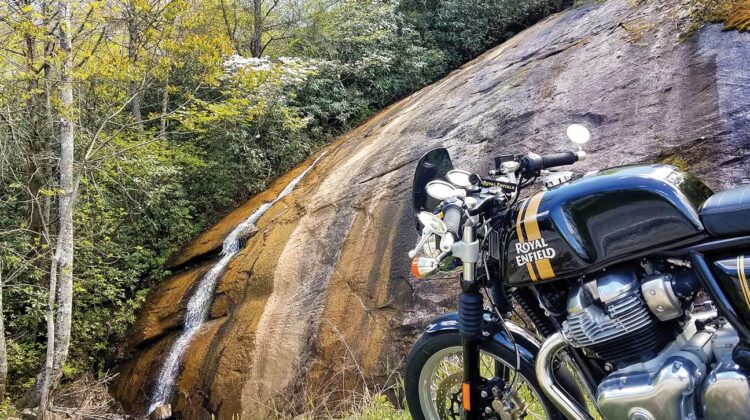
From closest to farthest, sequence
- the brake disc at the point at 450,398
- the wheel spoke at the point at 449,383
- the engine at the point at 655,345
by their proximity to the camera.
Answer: the engine at the point at 655,345
the wheel spoke at the point at 449,383
the brake disc at the point at 450,398

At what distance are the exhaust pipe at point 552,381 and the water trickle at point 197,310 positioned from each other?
587 cm

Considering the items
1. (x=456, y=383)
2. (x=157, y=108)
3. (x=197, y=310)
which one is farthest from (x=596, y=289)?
(x=157, y=108)


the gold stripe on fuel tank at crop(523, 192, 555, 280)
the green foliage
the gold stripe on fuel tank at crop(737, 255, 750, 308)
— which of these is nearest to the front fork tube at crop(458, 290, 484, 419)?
the gold stripe on fuel tank at crop(523, 192, 555, 280)

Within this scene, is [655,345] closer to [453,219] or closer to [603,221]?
[603,221]

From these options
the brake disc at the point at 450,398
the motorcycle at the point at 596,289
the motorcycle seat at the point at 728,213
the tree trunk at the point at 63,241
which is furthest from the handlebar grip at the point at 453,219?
the tree trunk at the point at 63,241

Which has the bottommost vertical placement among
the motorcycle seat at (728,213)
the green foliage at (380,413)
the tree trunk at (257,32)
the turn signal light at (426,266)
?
the green foliage at (380,413)

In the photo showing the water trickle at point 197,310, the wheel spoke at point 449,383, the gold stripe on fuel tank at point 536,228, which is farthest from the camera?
the water trickle at point 197,310

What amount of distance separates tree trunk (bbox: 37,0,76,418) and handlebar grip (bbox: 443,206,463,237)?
211 inches

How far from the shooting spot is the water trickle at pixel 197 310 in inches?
267

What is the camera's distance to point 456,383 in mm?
2461

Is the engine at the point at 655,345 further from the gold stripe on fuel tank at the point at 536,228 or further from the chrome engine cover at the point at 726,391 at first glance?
the gold stripe on fuel tank at the point at 536,228

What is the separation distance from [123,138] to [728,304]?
9.71 metres

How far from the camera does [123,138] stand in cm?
932

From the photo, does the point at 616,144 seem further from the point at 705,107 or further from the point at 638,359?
the point at 638,359
